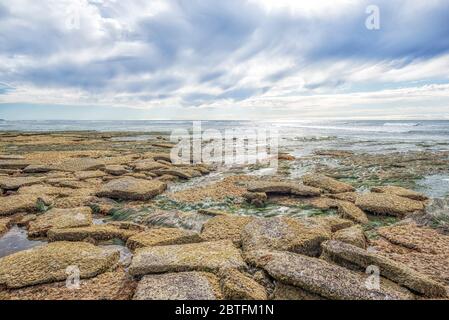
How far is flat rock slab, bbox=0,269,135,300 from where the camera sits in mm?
3277

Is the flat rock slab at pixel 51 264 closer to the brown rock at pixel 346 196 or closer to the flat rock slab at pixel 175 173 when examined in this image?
the brown rock at pixel 346 196

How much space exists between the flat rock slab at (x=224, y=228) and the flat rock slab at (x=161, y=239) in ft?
0.86

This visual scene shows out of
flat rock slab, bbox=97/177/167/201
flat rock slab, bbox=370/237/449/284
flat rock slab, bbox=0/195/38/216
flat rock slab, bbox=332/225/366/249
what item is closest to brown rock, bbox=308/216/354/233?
flat rock slab, bbox=332/225/366/249

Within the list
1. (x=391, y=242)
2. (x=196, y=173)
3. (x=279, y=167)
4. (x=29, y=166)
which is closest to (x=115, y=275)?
(x=391, y=242)

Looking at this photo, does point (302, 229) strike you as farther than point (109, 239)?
No

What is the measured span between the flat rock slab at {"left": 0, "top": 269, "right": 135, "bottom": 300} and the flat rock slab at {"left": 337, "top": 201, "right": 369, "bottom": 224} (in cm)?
437

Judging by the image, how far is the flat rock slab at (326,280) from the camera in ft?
9.89

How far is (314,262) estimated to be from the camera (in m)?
3.54

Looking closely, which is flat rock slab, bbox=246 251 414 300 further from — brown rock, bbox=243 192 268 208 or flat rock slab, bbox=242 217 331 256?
brown rock, bbox=243 192 268 208

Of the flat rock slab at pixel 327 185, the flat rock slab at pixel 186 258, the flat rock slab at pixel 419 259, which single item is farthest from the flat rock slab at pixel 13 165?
the flat rock slab at pixel 419 259

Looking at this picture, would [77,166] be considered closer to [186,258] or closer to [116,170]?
[116,170]

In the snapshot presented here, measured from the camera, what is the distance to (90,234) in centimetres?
486
